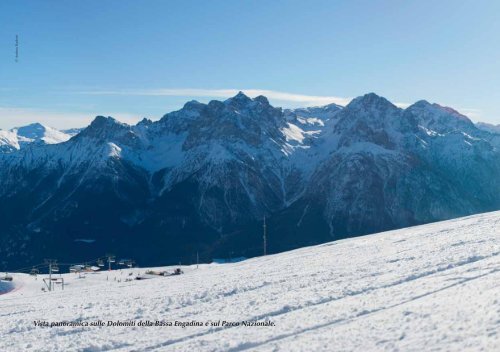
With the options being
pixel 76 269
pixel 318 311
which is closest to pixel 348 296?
pixel 318 311

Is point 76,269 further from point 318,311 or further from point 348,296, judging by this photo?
point 318,311

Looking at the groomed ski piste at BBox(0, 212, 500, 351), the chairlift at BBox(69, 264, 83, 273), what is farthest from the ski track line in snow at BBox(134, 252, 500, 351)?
the chairlift at BBox(69, 264, 83, 273)

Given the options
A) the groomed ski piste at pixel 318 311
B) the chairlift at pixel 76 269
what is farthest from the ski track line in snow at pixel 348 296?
the chairlift at pixel 76 269

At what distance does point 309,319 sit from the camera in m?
26.8

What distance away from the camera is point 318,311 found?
2838cm

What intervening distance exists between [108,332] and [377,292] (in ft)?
53.7

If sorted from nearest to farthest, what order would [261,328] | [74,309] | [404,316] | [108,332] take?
[404,316]
[261,328]
[108,332]
[74,309]

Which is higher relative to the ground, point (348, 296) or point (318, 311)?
point (348, 296)

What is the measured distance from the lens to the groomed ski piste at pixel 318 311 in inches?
884

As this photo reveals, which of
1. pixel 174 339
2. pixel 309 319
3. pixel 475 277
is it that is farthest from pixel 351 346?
pixel 475 277

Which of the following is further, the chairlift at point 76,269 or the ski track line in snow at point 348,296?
the chairlift at point 76,269

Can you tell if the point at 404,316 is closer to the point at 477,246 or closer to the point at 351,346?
the point at 351,346

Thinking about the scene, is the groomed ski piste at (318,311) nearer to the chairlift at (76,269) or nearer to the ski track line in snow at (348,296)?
the ski track line in snow at (348,296)

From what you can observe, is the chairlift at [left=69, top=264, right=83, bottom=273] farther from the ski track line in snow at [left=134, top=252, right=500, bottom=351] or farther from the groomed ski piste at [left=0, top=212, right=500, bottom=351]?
the ski track line in snow at [left=134, top=252, right=500, bottom=351]
